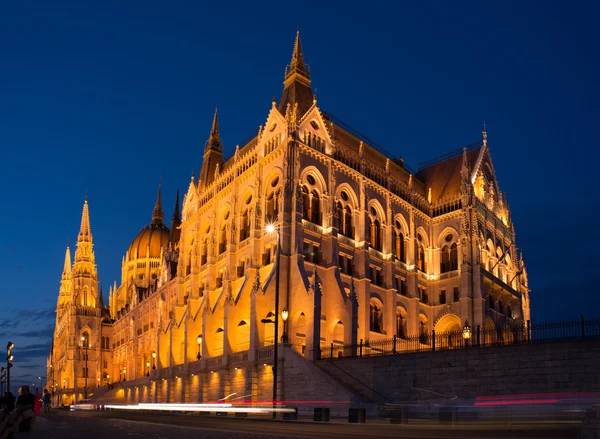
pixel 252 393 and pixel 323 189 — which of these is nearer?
pixel 252 393

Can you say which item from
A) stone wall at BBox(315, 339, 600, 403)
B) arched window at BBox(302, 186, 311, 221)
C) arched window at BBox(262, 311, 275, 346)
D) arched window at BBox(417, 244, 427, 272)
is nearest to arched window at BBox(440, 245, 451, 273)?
arched window at BBox(417, 244, 427, 272)

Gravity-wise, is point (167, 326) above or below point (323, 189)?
below

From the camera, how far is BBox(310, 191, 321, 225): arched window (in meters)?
56.2

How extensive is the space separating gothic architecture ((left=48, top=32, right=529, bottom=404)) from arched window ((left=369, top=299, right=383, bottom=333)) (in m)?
0.16

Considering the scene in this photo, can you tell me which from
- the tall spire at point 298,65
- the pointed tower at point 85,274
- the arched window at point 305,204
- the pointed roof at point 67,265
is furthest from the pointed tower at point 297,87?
the pointed roof at point 67,265

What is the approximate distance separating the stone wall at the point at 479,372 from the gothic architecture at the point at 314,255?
5.39 meters

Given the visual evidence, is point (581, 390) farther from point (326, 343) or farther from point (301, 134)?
point (301, 134)

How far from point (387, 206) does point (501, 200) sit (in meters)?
21.0

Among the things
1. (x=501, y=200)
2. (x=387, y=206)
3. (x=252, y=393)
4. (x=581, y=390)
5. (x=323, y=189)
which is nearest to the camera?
(x=581, y=390)

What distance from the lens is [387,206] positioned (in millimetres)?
62875

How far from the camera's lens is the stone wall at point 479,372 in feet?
105

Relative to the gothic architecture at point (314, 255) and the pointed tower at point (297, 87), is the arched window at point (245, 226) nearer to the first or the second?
the gothic architecture at point (314, 255)

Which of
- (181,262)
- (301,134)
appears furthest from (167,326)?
(301,134)

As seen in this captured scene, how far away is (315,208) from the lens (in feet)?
186
